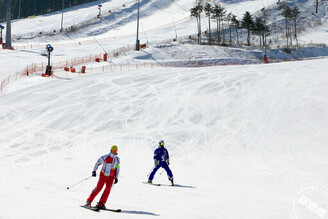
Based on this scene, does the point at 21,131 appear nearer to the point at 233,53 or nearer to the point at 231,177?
the point at 231,177

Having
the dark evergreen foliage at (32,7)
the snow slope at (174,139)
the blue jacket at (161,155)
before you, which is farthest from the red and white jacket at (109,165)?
the dark evergreen foliage at (32,7)

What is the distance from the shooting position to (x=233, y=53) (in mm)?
46875

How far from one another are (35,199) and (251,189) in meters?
6.15

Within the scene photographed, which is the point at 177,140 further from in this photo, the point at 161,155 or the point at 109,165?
the point at 109,165

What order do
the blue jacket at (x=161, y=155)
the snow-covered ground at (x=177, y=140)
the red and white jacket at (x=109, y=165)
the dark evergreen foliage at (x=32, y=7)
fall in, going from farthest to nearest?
the dark evergreen foliage at (x=32, y=7)
the blue jacket at (x=161, y=155)
the snow-covered ground at (x=177, y=140)
the red and white jacket at (x=109, y=165)

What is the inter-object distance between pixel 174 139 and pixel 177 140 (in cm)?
16

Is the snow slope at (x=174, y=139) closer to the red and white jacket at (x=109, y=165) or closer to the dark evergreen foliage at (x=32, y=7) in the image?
the red and white jacket at (x=109, y=165)

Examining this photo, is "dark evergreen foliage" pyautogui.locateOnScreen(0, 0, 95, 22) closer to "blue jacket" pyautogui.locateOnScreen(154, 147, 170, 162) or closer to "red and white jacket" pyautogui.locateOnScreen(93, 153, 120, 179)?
"blue jacket" pyautogui.locateOnScreen(154, 147, 170, 162)

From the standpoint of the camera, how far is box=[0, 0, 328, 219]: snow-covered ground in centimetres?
764

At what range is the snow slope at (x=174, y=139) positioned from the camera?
25.4 ft

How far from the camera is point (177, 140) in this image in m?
15.4

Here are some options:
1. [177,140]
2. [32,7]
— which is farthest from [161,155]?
[32,7]

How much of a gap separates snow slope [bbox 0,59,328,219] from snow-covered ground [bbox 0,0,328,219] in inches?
2.0

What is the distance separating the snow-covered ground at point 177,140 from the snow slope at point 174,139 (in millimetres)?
51
